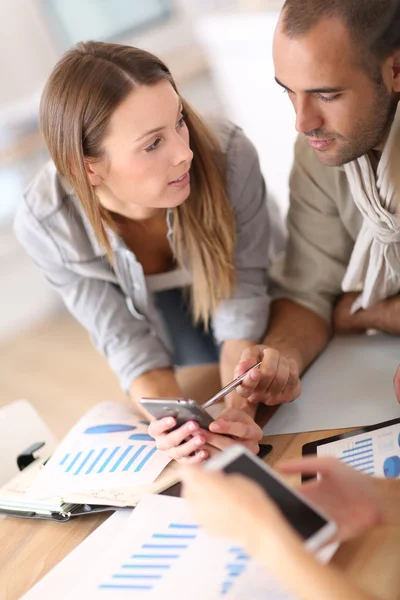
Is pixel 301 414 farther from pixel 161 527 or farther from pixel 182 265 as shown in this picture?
pixel 182 265

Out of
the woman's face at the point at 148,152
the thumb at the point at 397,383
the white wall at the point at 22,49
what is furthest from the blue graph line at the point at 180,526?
the white wall at the point at 22,49

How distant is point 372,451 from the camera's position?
969mm

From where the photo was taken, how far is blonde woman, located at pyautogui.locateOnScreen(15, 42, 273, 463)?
1116 mm

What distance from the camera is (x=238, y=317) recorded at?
1.38 metres

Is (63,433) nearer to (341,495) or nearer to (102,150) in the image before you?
(102,150)

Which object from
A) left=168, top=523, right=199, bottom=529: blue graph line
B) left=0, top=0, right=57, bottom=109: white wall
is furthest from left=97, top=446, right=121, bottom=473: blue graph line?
left=0, top=0, right=57, bottom=109: white wall

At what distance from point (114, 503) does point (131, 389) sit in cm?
39

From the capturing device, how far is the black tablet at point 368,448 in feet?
3.05

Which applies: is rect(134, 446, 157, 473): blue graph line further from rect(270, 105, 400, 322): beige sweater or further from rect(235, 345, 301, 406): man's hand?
rect(270, 105, 400, 322): beige sweater

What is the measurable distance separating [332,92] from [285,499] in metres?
0.59

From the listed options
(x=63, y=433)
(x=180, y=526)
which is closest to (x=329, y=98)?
(x=180, y=526)

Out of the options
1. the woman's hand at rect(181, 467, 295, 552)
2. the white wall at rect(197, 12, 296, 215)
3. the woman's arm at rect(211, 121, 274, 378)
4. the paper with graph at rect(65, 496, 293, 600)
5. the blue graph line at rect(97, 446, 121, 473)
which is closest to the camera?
the woman's hand at rect(181, 467, 295, 552)

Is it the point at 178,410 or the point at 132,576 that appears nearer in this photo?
the point at 132,576

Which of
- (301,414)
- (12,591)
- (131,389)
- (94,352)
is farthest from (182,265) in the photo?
(94,352)
